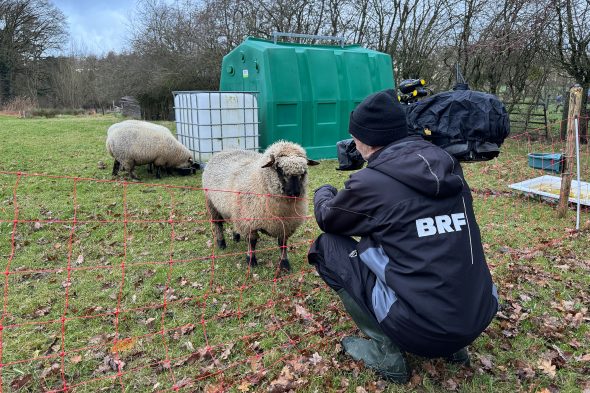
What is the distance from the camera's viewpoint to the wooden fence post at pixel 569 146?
215 inches

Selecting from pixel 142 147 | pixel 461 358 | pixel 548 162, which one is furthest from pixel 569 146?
pixel 142 147

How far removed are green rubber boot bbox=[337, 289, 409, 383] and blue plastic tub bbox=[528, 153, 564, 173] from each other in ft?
22.4

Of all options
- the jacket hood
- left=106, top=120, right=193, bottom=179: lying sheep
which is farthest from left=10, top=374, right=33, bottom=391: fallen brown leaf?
left=106, top=120, right=193, bottom=179: lying sheep

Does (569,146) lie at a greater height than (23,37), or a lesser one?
lesser

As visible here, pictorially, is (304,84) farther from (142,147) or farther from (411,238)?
(411,238)

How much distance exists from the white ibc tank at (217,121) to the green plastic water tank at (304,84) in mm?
501

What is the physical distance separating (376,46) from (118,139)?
15548 mm

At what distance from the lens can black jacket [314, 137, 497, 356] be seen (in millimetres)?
2191

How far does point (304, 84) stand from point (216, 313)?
24.8 feet

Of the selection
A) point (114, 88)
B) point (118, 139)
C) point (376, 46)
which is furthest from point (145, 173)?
point (114, 88)

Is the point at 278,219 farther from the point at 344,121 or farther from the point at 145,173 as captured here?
the point at 344,121

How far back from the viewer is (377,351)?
285 centimetres

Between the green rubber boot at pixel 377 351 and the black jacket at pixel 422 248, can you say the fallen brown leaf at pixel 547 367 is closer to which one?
the black jacket at pixel 422 248

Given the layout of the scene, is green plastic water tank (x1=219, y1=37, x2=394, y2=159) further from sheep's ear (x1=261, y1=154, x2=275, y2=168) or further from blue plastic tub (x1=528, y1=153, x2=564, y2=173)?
sheep's ear (x1=261, y1=154, x2=275, y2=168)
